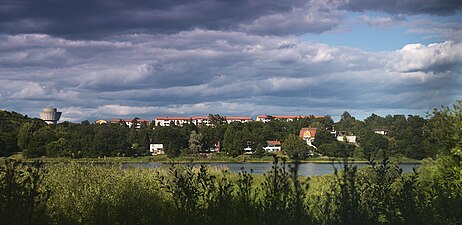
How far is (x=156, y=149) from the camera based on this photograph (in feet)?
188

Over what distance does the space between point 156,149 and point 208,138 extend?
12.6 meters

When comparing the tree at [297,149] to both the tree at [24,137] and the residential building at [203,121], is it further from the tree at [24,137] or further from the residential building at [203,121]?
the residential building at [203,121]

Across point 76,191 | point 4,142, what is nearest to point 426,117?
point 76,191

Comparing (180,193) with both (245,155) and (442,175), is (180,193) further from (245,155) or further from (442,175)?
(245,155)

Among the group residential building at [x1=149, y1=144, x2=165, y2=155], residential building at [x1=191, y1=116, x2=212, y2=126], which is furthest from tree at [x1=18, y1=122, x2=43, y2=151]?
residential building at [x1=191, y1=116, x2=212, y2=126]

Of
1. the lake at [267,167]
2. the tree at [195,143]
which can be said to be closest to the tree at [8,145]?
the lake at [267,167]

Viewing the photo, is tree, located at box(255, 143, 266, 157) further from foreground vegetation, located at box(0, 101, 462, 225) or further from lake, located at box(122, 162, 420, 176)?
foreground vegetation, located at box(0, 101, 462, 225)

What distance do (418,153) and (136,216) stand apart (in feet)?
37.4

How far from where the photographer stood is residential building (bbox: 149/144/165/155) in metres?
55.5

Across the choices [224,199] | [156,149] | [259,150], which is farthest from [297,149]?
[259,150]

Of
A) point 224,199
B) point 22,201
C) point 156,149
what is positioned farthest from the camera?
point 156,149

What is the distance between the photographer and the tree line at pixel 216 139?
15.3 meters

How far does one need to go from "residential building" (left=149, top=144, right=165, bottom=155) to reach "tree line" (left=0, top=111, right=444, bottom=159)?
701mm

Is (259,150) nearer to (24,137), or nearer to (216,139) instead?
(216,139)
